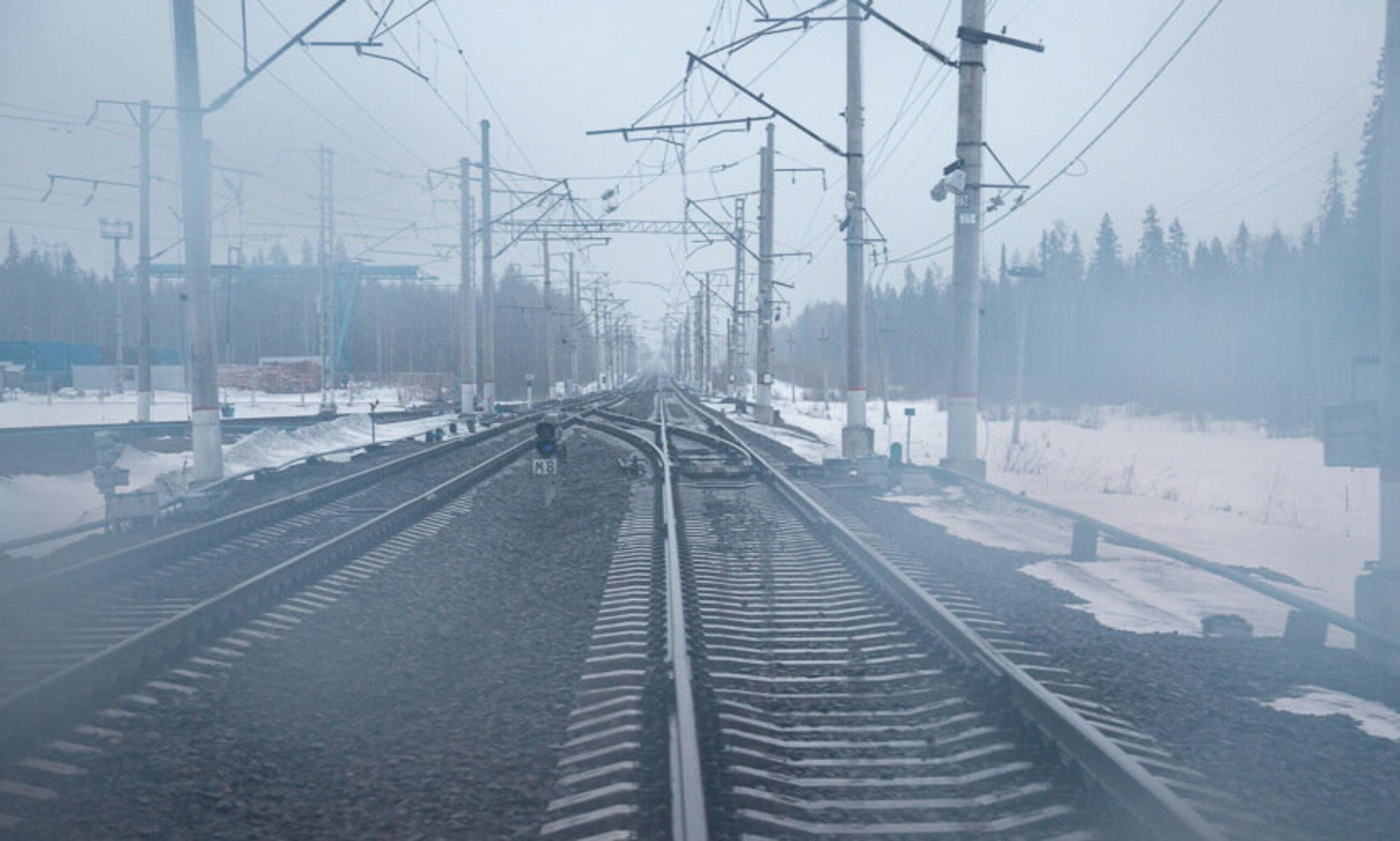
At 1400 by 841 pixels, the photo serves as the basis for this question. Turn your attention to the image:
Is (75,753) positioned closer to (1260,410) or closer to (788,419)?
(788,419)

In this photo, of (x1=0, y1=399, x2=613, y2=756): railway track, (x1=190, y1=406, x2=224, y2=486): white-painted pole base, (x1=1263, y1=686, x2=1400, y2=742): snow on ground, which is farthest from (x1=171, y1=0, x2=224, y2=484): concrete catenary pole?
(x1=1263, y1=686, x2=1400, y2=742): snow on ground

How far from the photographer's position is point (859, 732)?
5582mm

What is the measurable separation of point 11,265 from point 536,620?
106 metres

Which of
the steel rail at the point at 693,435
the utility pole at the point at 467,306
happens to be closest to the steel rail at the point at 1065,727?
the steel rail at the point at 693,435

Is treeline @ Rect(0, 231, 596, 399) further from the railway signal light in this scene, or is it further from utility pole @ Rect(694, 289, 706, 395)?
the railway signal light

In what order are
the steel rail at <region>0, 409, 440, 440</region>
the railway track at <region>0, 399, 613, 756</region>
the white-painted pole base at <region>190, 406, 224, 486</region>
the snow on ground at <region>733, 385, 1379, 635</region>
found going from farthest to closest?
the steel rail at <region>0, 409, 440, 440</region>, the white-painted pole base at <region>190, 406, 224, 486</region>, the snow on ground at <region>733, 385, 1379, 635</region>, the railway track at <region>0, 399, 613, 756</region>

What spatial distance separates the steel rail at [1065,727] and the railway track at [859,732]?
1 cm

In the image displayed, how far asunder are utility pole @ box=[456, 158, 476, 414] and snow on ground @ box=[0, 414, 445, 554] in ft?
25.9

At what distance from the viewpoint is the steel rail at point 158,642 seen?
5.43 m

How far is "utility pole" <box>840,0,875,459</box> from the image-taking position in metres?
23.1

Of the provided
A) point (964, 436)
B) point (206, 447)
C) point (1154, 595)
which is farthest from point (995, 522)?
point (206, 447)

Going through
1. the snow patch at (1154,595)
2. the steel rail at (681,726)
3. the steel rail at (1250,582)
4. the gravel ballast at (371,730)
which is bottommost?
the snow patch at (1154,595)

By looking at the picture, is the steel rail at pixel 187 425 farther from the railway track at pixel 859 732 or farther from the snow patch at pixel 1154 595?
the snow patch at pixel 1154 595

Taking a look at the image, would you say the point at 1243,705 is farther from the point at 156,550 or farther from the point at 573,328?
the point at 573,328
